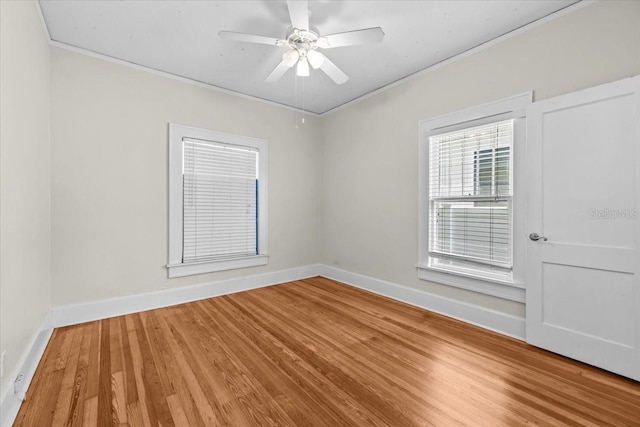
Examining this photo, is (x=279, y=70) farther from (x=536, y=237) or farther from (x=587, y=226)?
(x=587, y=226)

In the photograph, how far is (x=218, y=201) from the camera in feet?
12.5

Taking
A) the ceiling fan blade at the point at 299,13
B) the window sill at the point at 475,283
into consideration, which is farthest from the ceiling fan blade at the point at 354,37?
the window sill at the point at 475,283

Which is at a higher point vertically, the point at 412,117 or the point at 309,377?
the point at 412,117

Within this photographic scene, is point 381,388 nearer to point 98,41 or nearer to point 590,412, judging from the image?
point 590,412

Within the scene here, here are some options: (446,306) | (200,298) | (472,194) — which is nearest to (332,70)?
(472,194)

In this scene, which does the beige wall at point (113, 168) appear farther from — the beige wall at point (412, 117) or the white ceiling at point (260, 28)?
the beige wall at point (412, 117)

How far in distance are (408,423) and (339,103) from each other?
4.07 metres

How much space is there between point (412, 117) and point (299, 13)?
1.93 m

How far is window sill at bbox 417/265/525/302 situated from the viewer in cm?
256

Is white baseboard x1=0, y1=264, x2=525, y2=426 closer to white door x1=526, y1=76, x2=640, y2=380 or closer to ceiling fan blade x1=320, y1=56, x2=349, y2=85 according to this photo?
white door x1=526, y1=76, x2=640, y2=380

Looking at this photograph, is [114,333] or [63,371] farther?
[114,333]

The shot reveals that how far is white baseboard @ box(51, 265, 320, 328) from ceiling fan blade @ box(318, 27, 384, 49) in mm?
3144

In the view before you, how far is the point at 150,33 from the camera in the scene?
103 inches

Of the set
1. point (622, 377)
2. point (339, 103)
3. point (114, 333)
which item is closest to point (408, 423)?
point (622, 377)
